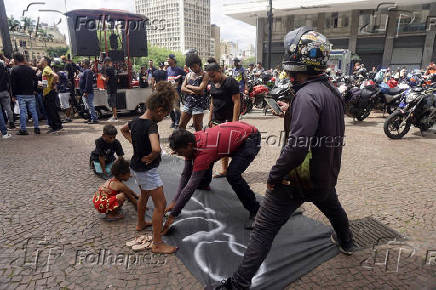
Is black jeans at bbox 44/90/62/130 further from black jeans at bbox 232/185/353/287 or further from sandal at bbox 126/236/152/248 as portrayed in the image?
black jeans at bbox 232/185/353/287

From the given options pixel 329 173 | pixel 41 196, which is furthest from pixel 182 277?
pixel 41 196

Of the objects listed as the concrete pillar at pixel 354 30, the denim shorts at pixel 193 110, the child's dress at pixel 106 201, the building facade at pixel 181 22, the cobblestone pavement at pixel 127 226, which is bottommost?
the cobblestone pavement at pixel 127 226

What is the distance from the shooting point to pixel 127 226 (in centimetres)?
324

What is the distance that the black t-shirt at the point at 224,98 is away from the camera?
4195mm

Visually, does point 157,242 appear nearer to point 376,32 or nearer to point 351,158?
point 351,158

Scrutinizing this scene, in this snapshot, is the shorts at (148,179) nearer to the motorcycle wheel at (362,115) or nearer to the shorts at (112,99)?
the shorts at (112,99)

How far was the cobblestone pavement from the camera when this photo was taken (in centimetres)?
240

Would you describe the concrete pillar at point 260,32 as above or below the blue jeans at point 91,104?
above

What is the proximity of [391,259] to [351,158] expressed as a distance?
3.19 m

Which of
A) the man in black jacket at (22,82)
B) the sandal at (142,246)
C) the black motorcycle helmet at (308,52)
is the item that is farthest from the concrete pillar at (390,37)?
the sandal at (142,246)

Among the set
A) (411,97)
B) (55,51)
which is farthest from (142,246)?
(55,51)

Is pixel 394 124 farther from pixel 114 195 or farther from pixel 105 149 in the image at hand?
pixel 114 195

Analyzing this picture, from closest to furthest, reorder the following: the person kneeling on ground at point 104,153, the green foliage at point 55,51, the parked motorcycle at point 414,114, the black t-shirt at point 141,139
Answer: the black t-shirt at point 141,139 → the person kneeling on ground at point 104,153 → the parked motorcycle at point 414,114 → the green foliage at point 55,51

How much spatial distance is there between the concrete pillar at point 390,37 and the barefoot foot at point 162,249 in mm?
34705
